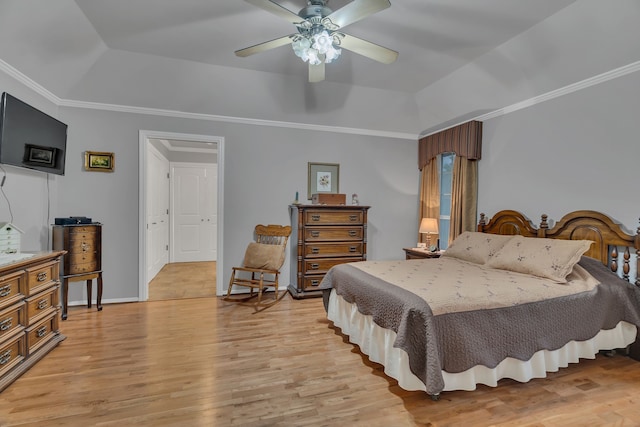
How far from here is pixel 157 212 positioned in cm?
538

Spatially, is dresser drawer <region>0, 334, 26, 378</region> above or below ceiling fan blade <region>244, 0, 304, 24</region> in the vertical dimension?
below

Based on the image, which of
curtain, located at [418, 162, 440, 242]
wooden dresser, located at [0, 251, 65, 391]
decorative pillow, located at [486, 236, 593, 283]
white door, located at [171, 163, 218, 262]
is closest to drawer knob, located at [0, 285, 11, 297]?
wooden dresser, located at [0, 251, 65, 391]

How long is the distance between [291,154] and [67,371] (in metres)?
3.26

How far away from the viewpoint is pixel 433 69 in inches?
138

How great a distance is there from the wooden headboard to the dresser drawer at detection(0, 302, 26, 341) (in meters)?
4.46

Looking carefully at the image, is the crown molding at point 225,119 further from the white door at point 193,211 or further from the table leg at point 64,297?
the white door at point 193,211

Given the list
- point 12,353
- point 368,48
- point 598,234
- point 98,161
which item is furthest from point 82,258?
point 598,234

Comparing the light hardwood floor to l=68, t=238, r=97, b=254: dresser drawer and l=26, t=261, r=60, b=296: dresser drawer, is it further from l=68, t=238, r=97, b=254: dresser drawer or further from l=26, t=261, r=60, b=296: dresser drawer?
l=26, t=261, r=60, b=296: dresser drawer

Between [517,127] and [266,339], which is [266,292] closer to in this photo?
[266,339]

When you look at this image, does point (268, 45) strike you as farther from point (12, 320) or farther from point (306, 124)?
point (12, 320)

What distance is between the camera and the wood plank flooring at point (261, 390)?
178cm

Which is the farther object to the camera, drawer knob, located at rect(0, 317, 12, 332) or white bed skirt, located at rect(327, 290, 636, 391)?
drawer knob, located at rect(0, 317, 12, 332)

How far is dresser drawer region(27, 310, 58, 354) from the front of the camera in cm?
235

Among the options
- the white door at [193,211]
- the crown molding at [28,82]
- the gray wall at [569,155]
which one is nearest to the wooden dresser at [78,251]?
the crown molding at [28,82]
